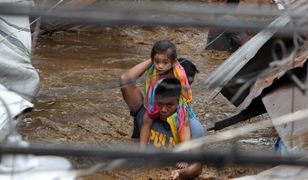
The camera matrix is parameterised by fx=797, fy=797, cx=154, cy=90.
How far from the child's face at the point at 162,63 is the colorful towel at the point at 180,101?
39mm

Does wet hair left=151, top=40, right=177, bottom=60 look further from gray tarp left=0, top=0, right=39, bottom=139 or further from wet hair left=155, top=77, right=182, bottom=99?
gray tarp left=0, top=0, right=39, bottom=139

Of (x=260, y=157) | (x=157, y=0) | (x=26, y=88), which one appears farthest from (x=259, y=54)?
(x=260, y=157)

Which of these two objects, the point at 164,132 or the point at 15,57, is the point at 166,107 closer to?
the point at 164,132

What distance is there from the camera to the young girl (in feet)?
16.4

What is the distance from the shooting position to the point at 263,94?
5.14m

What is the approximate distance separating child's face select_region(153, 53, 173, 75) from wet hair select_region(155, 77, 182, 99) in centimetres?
9

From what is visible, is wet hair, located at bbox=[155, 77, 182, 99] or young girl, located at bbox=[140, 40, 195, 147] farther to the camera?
young girl, located at bbox=[140, 40, 195, 147]

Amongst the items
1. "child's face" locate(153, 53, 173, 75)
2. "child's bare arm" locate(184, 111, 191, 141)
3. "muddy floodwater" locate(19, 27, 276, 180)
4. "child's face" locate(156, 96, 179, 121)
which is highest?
"child's face" locate(153, 53, 173, 75)

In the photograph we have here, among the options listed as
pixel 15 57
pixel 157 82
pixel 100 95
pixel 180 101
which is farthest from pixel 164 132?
pixel 100 95

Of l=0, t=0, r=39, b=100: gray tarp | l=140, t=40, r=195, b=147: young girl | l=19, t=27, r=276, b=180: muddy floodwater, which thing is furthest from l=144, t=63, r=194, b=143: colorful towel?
l=0, t=0, r=39, b=100: gray tarp

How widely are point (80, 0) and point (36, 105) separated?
166cm

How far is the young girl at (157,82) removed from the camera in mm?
5000

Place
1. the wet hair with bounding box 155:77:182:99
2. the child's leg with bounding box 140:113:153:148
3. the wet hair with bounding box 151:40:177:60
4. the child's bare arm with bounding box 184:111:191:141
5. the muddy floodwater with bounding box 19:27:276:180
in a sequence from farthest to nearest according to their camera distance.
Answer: the muddy floodwater with bounding box 19:27:276:180, the child's leg with bounding box 140:113:153:148, the child's bare arm with bounding box 184:111:191:141, the wet hair with bounding box 151:40:177:60, the wet hair with bounding box 155:77:182:99

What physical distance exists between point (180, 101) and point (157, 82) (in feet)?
0.74
